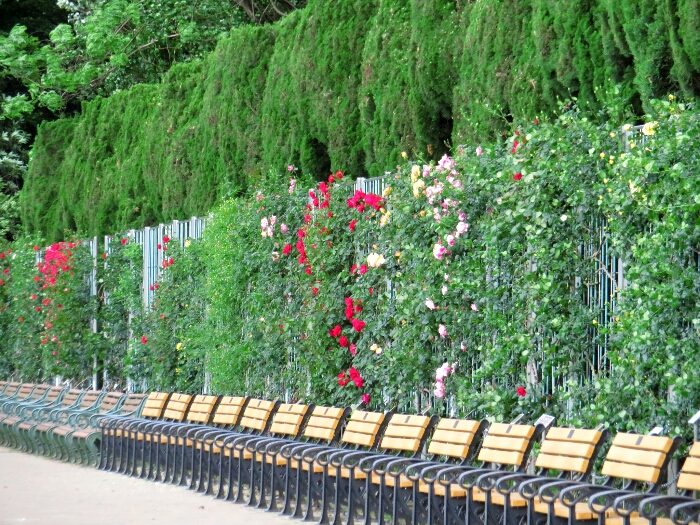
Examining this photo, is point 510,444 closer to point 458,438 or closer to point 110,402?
point 458,438

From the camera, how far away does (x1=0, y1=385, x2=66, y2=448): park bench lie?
1350cm

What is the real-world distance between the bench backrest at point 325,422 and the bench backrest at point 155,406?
3.15 m

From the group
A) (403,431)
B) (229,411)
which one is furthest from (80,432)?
(403,431)

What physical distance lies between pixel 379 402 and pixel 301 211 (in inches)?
91.7

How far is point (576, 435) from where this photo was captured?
5969mm

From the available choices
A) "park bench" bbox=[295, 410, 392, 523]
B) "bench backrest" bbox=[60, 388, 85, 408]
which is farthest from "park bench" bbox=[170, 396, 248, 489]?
"bench backrest" bbox=[60, 388, 85, 408]

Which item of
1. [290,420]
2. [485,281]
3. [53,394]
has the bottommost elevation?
[53,394]

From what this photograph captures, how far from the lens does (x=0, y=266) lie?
2011cm

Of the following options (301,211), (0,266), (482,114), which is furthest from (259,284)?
(0,266)

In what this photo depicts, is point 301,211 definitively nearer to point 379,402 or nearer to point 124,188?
point 379,402

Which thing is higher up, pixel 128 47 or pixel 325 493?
pixel 128 47

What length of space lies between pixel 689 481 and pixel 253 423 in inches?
194

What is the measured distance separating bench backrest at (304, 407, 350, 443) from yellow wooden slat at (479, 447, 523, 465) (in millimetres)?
1921

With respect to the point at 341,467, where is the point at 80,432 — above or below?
below
